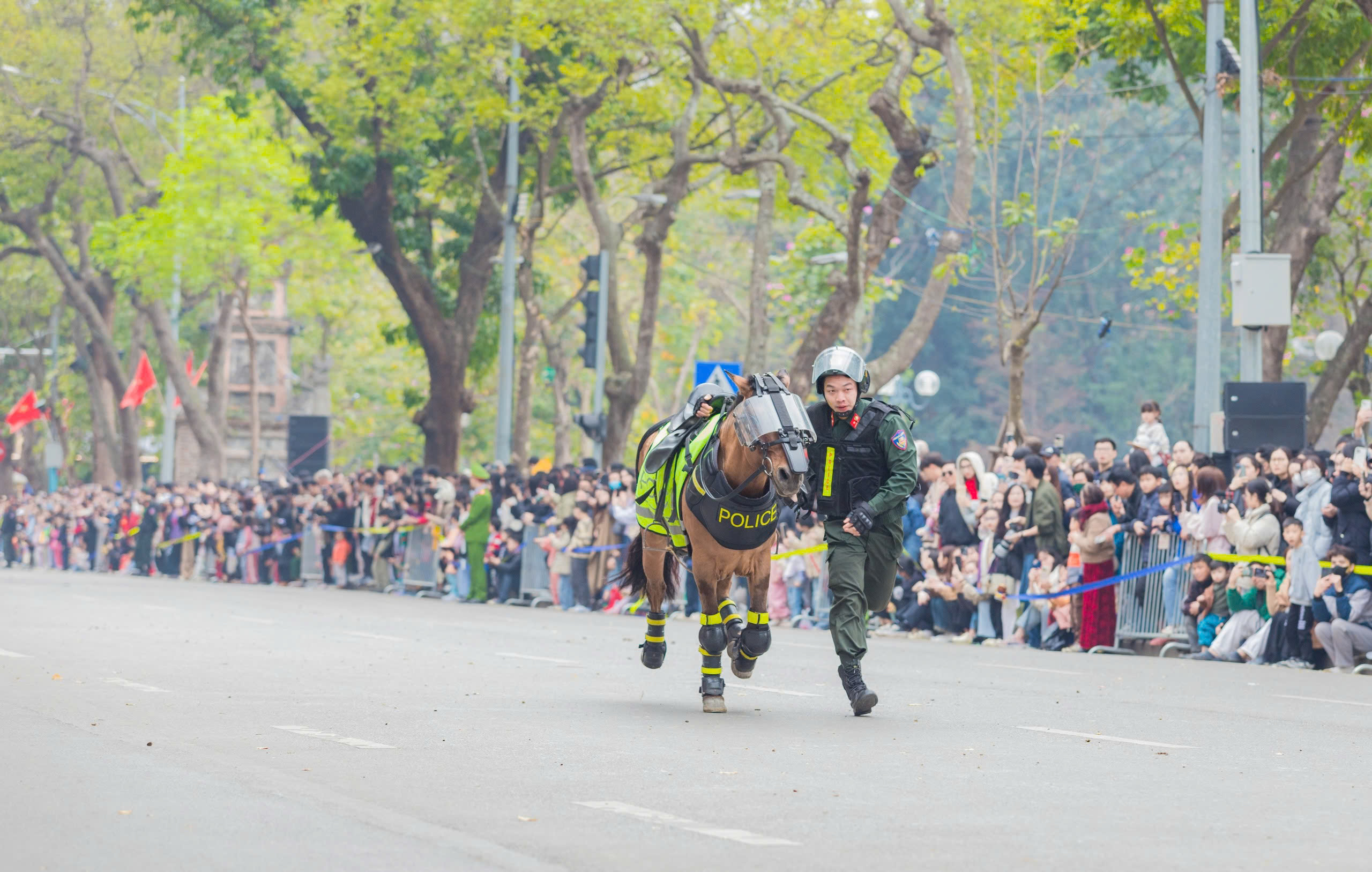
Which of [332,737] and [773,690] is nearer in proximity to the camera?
[332,737]

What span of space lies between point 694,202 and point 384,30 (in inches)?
729

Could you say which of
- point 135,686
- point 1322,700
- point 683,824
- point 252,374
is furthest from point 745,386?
point 252,374

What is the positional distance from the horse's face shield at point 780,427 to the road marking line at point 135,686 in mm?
4168

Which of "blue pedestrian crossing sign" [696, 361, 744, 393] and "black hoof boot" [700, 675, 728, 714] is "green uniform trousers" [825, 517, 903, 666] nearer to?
"black hoof boot" [700, 675, 728, 714]

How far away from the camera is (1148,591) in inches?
781

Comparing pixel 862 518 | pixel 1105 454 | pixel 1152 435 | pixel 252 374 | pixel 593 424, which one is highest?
pixel 252 374

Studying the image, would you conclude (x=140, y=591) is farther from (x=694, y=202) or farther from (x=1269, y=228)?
(x=694, y=202)

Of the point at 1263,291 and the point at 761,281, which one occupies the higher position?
the point at 761,281

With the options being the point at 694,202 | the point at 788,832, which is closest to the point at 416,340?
the point at 694,202

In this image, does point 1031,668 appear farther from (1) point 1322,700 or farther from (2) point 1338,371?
(2) point 1338,371

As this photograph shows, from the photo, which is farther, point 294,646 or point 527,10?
point 527,10

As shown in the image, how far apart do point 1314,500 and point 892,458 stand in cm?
708

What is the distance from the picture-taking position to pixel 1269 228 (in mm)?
32781

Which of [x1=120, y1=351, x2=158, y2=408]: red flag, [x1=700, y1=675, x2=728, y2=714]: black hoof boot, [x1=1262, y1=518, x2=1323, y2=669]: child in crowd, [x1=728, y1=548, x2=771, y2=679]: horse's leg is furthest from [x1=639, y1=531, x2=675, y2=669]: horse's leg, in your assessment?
[x1=120, y1=351, x2=158, y2=408]: red flag
